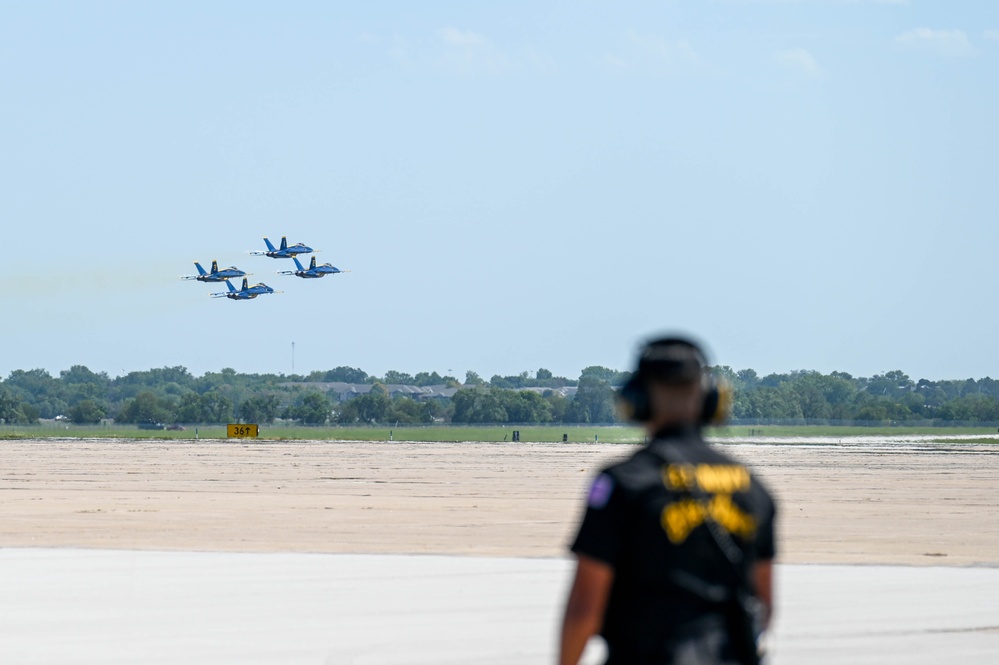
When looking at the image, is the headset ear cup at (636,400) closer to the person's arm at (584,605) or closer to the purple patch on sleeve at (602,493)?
the purple patch on sleeve at (602,493)

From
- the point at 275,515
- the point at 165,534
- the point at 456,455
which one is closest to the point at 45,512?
the point at 275,515

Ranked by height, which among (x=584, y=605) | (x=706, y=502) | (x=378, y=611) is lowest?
(x=378, y=611)

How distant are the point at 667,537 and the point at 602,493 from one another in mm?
247

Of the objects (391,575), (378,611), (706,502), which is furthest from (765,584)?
(391,575)

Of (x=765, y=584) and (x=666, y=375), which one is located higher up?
(x=666, y=375)

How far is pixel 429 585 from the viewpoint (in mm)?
17812

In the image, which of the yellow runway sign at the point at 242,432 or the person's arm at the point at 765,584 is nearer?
the person's arm at the point at 765,584

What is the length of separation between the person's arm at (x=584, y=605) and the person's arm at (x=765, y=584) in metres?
0.53

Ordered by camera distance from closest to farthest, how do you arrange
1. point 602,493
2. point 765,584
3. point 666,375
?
point 602,493 < point 666,375 < point 765,584

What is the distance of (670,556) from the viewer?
4602 millimetres

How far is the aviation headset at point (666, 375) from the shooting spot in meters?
4.82

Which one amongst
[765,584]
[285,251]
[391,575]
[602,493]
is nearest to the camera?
[602,493]

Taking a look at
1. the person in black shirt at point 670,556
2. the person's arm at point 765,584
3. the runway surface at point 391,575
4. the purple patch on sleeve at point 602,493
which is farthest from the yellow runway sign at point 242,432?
the purple patch on sleeve at point 602,493

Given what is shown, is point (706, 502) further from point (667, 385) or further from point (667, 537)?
point (667, 385)
